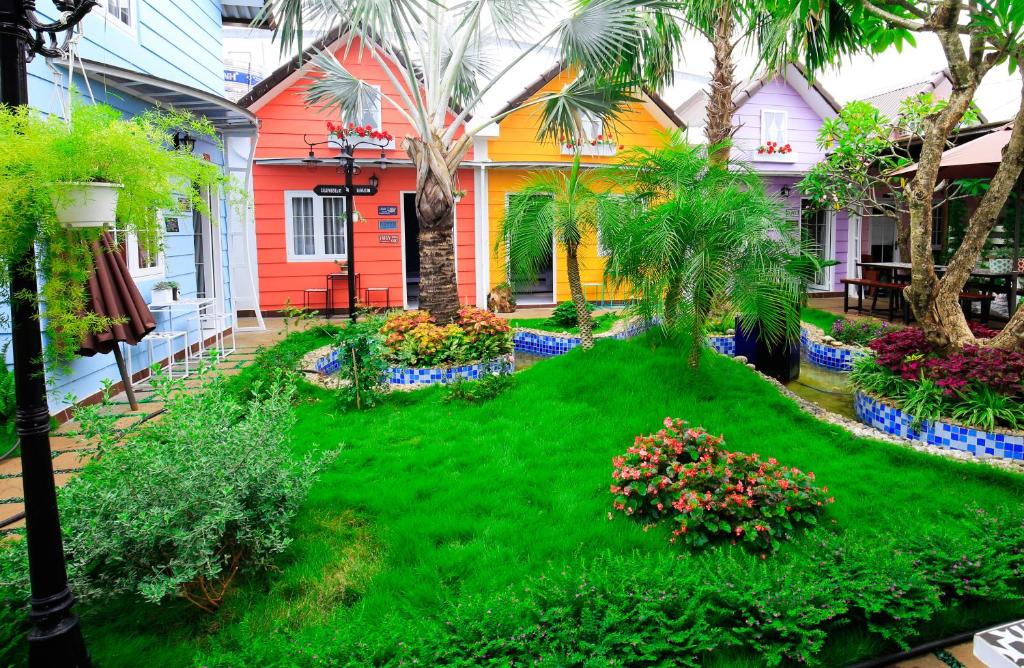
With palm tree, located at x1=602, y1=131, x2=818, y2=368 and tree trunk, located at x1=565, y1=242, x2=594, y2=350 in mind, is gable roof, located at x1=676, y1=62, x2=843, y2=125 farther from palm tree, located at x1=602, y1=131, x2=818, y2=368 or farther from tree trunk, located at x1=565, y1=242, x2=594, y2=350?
palm tree, located at x1=602, y1=131, x2=818, y2=368

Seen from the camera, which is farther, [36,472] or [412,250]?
[412,250]

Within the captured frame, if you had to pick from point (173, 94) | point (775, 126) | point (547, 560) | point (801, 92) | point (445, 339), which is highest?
point (801, 92)

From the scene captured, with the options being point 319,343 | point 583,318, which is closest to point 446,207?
point 583,318

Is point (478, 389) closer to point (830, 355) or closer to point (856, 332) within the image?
point (830, 355)

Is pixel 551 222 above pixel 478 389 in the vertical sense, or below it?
above

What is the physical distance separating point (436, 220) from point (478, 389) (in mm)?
2612

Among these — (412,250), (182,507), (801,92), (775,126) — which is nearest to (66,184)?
(182,507)

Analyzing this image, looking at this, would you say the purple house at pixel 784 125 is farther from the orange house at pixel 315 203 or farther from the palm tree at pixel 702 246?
the palm tree at pixel 702 246

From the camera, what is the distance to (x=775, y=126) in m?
15.5

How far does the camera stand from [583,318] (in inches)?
277

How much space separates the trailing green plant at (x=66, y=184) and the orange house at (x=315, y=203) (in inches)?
381

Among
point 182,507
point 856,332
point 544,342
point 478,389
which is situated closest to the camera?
point 182,507

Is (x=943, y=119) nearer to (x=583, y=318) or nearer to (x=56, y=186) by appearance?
(x=583, y=318)

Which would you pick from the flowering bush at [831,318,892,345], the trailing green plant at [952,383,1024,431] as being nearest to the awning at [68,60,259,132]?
the trailing green plant at [952,383,1024,431]
